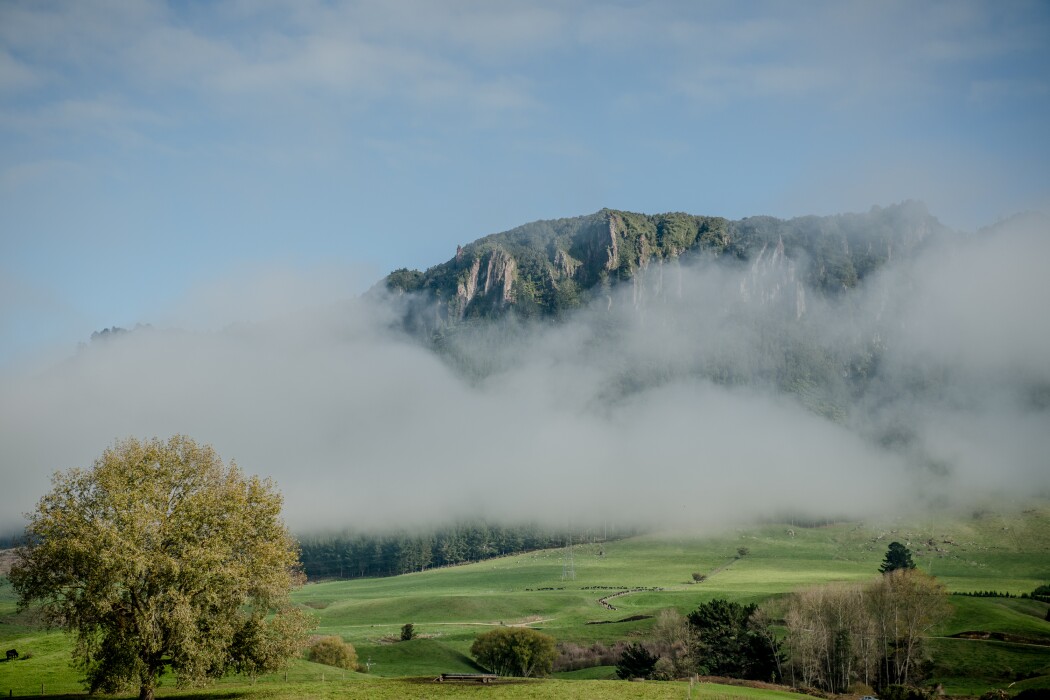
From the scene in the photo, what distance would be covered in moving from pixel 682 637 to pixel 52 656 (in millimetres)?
74257

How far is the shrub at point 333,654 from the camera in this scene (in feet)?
325

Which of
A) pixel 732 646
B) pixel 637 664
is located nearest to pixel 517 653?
pixel 637 664

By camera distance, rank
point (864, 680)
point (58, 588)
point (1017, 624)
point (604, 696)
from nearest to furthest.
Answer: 1. point (58, 588)
2. point (604, 696)
3. point (864, 680)
4. point (1017, 624)

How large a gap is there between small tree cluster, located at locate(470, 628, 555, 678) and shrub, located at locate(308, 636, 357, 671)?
22.1 meters

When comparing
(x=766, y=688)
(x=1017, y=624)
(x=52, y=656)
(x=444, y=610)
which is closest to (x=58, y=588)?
(x=52, y=656)

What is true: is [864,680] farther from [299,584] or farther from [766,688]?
[299,584]

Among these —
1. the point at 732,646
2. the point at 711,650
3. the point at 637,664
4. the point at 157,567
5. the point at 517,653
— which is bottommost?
the point at 517,653

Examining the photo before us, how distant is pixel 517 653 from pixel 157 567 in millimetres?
75712

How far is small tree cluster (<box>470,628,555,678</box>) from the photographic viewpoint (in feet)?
370

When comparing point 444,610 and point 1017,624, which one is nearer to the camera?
point 1017,624

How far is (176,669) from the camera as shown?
49906 mm

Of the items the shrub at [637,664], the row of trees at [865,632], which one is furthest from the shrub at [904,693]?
the shrub at [637,664]

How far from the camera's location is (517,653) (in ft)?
369

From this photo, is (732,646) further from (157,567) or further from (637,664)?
(157,567)
